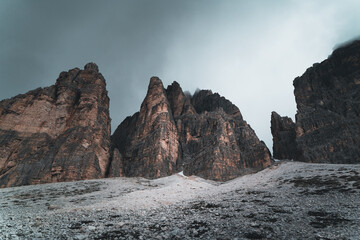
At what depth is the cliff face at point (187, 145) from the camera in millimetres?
62438

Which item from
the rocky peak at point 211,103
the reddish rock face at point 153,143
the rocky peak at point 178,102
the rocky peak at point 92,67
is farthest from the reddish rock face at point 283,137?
the rocky peak at point 92,67

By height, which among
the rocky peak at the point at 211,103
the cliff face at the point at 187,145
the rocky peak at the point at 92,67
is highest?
the rocky peak at the point at 92,67

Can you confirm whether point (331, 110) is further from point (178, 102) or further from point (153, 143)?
point (178, 102)

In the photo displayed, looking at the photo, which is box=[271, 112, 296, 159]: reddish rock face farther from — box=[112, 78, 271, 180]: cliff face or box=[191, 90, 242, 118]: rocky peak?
box=[191, 90, 242, 118]: rocky peak

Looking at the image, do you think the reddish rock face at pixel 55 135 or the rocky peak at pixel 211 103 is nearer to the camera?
the reddish rock face at pixel 55 135

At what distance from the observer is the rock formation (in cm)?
5378

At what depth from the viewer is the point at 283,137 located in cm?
8206

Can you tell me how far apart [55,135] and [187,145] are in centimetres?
5223

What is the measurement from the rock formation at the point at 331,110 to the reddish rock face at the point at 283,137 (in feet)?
6.72

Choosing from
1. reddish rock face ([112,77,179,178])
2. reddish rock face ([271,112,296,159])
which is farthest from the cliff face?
reddish rock face ([271,112,296,159])

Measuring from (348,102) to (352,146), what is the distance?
19436mm

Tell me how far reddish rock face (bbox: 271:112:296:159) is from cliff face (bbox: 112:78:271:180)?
1357cm

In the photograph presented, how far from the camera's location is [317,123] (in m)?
62.9

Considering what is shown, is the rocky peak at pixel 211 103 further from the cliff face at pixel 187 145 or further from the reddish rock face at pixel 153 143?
the reddish rock face at pixel 153 143
